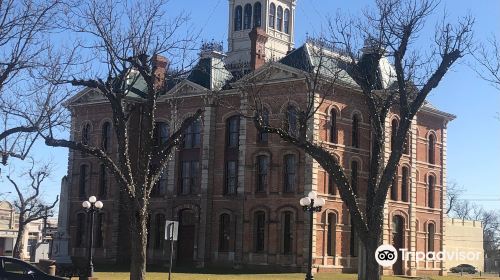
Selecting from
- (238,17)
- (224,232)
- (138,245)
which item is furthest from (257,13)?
(138,245)

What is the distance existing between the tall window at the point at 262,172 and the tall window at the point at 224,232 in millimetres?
3382

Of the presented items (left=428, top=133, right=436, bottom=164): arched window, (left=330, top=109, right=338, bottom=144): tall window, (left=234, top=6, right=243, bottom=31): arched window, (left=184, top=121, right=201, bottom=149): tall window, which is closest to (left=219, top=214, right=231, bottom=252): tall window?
(left=184, top=121, right=201, bottom=149): tall window

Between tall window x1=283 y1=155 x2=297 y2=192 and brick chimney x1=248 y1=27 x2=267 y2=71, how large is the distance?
22.5ft

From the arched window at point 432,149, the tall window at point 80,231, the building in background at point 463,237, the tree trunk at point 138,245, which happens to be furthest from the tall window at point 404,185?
the tree trunk at point 138,245

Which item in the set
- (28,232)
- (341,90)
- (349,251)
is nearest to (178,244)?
(349,251)

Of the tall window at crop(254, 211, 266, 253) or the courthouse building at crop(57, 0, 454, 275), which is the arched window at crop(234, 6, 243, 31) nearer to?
the courthouse building at crop(57, 0, 454, 275)

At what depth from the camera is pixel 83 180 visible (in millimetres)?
55781

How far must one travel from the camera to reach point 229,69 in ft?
175

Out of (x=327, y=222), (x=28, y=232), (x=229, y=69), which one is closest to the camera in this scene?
(x=327, y=222)

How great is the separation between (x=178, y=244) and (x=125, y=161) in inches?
1094

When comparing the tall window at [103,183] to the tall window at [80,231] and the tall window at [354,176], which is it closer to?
the tall window at [80,231]

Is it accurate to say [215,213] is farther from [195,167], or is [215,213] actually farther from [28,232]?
[28,232]

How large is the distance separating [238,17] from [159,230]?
723 inches

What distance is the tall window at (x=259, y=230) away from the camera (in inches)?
1822
